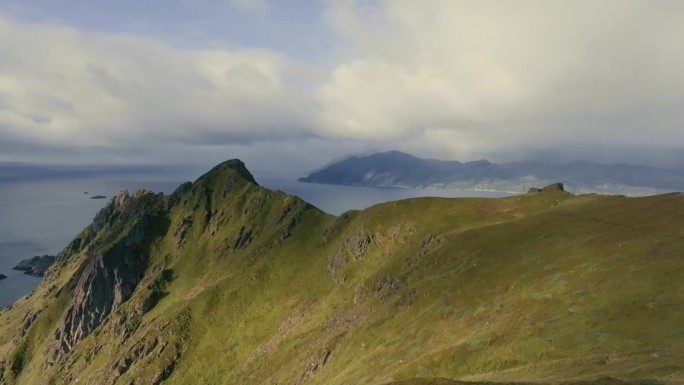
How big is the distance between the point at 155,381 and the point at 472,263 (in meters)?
93.1

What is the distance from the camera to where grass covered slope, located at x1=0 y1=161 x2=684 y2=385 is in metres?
51.9

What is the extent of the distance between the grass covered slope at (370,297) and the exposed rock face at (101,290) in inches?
22.2

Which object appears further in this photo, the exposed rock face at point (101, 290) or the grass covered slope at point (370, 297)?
the exposed rock face at point (101, 290)

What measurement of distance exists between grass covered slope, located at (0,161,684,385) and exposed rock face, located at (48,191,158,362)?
563mm

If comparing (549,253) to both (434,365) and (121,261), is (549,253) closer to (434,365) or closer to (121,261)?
(434,365)

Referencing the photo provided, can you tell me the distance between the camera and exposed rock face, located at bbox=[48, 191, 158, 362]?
523ft

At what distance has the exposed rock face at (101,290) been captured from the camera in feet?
523

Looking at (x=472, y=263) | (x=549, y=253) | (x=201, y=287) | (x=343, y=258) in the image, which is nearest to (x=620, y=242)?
(x=549, y=253)

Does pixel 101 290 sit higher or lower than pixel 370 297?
lower

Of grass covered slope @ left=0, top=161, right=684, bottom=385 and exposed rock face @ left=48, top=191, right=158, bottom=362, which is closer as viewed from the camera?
grass covered slope @ left=0, top=161, right=684, bottom=385

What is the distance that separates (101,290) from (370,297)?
123 metres

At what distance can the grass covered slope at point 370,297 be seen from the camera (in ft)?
170

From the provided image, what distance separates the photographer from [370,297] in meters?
103

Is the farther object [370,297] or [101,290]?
[101,290]
